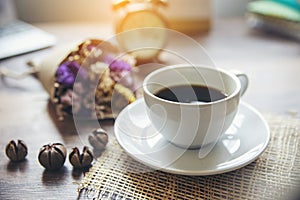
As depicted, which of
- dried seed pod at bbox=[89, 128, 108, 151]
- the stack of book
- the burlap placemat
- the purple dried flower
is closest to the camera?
the burlap placemat

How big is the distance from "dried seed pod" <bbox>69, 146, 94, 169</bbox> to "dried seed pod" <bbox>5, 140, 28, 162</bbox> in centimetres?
8

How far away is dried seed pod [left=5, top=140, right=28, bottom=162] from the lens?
2.15 feet

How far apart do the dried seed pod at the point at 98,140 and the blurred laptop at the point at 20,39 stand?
0.47m

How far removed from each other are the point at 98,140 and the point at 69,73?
179 mm

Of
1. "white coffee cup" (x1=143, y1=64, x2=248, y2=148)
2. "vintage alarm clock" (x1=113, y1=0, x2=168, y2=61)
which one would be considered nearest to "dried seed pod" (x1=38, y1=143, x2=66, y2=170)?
"white coffee cup" (x1=143, y1=64, x2=248, y2=148)

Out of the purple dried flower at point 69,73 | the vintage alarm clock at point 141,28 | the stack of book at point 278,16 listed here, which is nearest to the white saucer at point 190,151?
the purple dried flower at point 69,73

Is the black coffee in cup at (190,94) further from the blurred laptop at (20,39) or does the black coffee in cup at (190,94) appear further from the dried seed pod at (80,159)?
the blurred laptop at (20,39)

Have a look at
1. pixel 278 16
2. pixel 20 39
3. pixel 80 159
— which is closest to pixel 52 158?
pixel 80 159

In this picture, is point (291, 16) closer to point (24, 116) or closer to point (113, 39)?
point (113, 39)

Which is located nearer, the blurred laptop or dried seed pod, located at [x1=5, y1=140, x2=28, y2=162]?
dried seed pod, located at [x1=5, y1=140, x2=28, y2=162]

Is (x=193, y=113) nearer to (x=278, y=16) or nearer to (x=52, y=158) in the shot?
(x=52, y=158)

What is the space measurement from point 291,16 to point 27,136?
73cm

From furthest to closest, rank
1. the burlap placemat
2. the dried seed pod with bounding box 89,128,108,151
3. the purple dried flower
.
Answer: the purple dried flower < the dried seed pod with bounding box 89,128,108,151 < the burlap placemat

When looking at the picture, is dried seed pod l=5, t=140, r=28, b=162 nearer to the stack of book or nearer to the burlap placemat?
the burlap placemat
